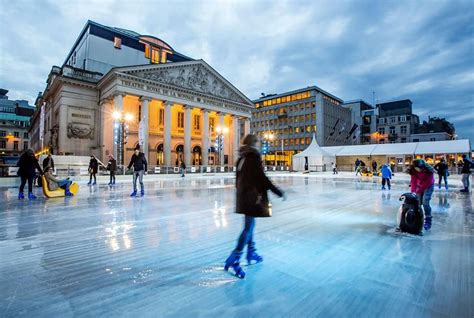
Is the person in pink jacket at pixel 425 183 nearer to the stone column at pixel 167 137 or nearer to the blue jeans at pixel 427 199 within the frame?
the blue jeans at pixel 427 199

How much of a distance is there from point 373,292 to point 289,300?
911mm

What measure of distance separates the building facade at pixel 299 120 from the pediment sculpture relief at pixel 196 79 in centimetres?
2391

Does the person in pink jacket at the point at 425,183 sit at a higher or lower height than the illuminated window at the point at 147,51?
lower

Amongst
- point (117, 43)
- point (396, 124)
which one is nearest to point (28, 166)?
point (117, 43)


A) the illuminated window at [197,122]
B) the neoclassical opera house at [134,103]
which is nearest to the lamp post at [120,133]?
the neoclassical opera house at [134,103]

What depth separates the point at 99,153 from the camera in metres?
31.9

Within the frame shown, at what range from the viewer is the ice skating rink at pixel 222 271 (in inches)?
91.5

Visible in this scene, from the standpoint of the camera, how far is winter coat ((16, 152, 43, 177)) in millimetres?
9250

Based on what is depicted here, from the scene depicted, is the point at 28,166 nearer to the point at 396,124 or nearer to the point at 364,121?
the point at 364,121

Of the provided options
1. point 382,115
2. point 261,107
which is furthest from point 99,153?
point 382,115

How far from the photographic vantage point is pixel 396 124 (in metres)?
73.6

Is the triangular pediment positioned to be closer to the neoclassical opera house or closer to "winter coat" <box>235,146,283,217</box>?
the neoclassical opera house

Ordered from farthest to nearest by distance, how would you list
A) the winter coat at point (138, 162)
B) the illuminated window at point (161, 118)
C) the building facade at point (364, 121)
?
the building facade at point (364, 121)
the illuminated window at point (161, 118)
the winter coat at point (138, 162)

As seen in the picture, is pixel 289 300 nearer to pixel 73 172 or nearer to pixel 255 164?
pixel 255 164
